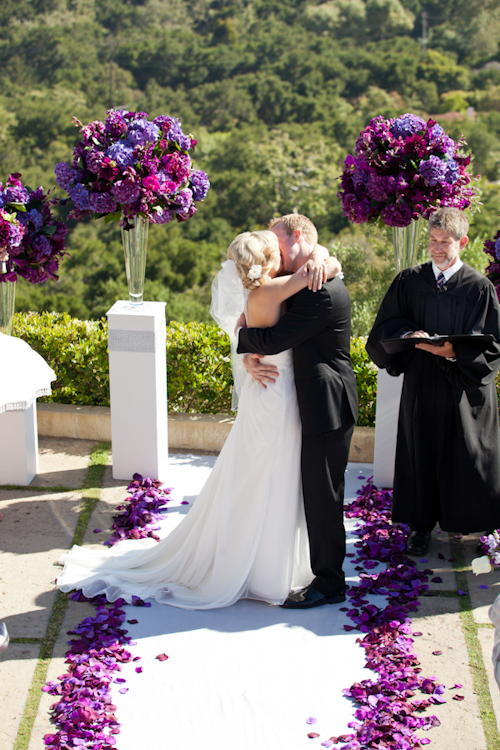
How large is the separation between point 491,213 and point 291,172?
36.1 feet

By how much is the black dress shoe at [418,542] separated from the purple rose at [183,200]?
89.3 inches

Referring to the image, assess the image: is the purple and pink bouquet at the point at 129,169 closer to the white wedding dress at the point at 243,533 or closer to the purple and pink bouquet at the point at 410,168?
the purple and pink bouquet at the point at 410,168

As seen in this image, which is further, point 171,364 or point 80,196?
point 171,364

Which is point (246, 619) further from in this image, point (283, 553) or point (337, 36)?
point (337, 36)

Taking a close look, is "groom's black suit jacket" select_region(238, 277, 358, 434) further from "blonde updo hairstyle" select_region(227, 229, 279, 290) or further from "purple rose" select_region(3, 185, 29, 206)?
"purple rose" select_region(3, 185, 29, 206)

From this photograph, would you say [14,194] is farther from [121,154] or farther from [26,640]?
[26,640]

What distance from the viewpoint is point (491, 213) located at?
30.6m

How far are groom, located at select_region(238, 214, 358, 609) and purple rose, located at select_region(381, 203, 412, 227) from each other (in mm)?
1077

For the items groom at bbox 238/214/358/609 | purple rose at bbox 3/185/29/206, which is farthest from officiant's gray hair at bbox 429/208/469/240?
purple rose at bbox 3/185/29/206

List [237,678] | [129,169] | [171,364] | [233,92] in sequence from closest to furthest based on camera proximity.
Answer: [237,678] < [129,169] < [171,364] < [233,92]

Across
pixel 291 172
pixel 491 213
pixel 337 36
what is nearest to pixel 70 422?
pixel 491 213

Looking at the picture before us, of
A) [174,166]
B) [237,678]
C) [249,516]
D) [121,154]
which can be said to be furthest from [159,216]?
[237,678]

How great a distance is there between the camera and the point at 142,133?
14.4 feet

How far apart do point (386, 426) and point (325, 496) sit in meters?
1.43
